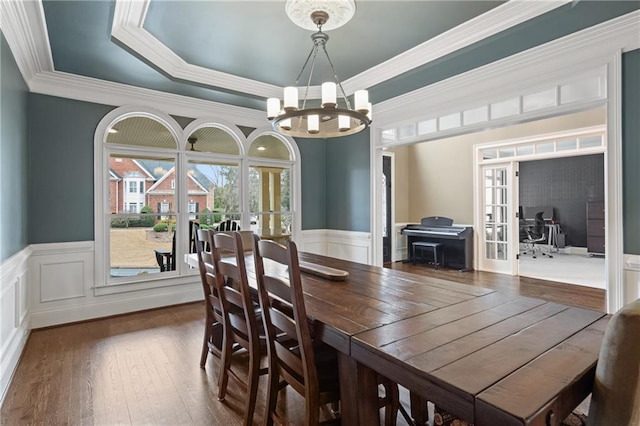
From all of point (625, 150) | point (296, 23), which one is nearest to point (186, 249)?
point (296, 23)

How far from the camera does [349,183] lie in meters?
5.30

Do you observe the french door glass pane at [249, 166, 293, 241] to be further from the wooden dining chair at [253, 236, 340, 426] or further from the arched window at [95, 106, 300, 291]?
the wooden dining chair at [253, 236, 340, 426]

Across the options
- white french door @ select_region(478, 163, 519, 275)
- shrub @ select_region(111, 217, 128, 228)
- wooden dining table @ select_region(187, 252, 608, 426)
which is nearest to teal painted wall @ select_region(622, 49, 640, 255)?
wooden dining table @ select_region(187, 252, 608, 426)

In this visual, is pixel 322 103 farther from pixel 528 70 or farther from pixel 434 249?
pixel 434 249

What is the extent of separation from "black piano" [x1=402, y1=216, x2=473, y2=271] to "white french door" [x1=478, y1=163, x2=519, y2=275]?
247mm

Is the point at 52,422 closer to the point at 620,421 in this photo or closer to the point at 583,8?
the point at 620,421

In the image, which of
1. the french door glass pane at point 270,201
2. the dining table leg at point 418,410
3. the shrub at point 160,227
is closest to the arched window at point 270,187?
the french door glass pane at point 270,201

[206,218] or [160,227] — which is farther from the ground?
[206,218]

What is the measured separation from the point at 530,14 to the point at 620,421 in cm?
287

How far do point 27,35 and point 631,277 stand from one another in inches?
207

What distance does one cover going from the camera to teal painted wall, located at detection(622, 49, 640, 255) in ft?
8.43

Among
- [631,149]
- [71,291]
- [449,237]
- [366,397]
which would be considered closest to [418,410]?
[366,397]

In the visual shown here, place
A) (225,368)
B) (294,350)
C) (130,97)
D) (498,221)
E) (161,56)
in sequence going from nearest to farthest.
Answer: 1. (294,350)
2. (225,368)
3. (161,56)
4. (130,97)
5. (498,221)

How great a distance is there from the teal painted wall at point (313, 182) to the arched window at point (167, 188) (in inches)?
18.1
